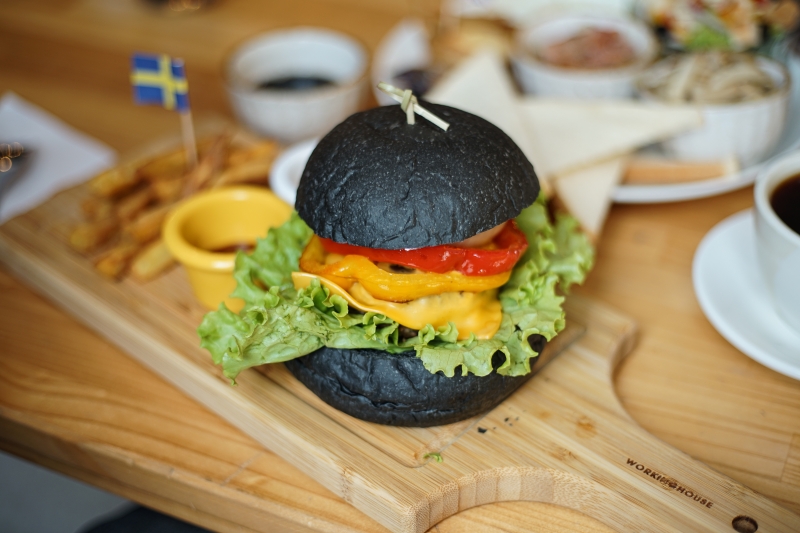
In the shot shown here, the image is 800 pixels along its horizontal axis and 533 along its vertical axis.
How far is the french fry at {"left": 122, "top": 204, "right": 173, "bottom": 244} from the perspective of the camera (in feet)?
7.18

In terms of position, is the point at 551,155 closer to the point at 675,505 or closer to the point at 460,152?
the point at 460,152

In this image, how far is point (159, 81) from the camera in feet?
7.43

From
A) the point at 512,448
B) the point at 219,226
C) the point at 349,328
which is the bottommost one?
the point at 512,448

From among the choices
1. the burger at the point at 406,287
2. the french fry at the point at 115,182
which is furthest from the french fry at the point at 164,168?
the burger at the point at 406,287

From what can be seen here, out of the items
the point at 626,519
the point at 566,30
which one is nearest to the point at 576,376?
the point at 626,519

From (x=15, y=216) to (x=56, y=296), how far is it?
43cm

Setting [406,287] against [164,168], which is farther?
[164,168]

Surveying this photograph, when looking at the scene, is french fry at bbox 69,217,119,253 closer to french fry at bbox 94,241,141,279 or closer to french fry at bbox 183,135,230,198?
french fry at bbox 94,241,141,279

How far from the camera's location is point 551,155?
2311 millimetres

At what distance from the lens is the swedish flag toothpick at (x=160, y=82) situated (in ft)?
7.29

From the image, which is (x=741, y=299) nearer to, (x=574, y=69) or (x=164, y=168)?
(x=574, y=69)

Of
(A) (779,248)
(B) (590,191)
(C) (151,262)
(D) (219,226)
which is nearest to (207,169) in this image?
(D) (219,226)

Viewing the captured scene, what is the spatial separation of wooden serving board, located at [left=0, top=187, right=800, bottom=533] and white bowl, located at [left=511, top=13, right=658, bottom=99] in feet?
3.36

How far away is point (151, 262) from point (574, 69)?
1749 millimetres
